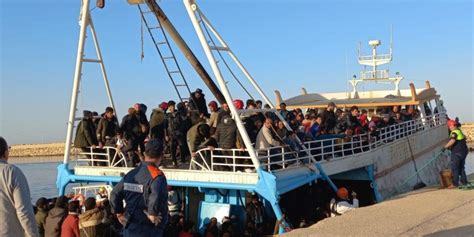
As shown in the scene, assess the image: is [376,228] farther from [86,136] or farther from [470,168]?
[470,168]

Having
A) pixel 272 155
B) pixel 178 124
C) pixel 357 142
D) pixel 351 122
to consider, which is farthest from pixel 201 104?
pixel 351 122

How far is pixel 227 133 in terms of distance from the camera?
33.3 ft

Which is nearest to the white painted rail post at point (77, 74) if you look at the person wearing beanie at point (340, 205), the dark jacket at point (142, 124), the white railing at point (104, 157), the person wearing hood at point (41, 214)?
the white railing at point (104, 157)

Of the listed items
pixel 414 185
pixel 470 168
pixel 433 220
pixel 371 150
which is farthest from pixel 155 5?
pixel 470 168

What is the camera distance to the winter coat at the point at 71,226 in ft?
24.3

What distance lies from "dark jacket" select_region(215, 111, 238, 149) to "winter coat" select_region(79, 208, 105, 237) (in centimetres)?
A: 288

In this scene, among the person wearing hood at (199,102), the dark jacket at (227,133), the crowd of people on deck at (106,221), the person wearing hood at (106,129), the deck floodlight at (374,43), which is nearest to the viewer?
the crowd of people on deck at (106,221)

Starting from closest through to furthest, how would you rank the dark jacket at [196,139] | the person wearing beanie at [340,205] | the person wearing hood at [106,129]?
the dark jacket at [196,139] < the person wearing beanie at [340,205] < the person wearing hood at [106,129]

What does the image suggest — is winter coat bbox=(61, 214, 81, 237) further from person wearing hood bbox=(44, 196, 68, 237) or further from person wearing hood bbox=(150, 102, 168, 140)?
person wearing hood bbox=(150, 102, 168, 140)

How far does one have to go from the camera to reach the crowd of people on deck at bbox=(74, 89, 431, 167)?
10227 mm

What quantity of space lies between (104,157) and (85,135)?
772mm

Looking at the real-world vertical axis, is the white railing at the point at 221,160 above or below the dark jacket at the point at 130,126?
below

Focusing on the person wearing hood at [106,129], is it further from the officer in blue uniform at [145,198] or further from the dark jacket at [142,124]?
the officer in blue uniform at [145,198]

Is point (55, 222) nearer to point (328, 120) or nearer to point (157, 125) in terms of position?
point (157, 125)
